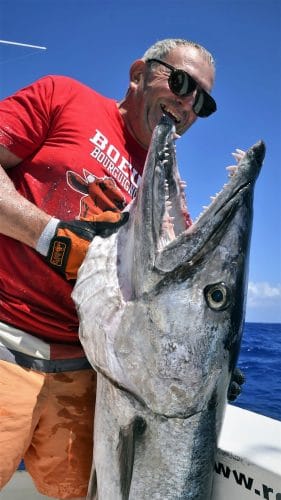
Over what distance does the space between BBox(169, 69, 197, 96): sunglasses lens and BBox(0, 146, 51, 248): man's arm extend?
1.13 m

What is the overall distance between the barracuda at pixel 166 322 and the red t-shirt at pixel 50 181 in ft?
1.35

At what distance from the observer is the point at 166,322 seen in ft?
5.67

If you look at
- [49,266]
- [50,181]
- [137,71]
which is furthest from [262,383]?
[50,181]

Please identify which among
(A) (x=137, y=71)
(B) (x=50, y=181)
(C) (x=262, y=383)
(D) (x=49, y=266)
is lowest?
(C) (x=262, y=383)

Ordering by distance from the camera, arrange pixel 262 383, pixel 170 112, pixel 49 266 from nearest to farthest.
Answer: pixel 49 266 → pixel 170 112 → pixel 262 383

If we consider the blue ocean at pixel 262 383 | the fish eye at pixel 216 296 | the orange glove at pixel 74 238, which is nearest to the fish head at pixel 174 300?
the fish eye at pixel 216 296

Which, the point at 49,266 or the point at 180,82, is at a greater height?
the point at 180,82

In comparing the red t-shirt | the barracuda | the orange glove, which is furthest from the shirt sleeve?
the barracuda

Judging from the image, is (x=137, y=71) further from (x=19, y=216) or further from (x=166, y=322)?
(x=166, y=322)

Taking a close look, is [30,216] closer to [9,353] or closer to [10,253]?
[10,253]

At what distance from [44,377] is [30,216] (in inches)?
33.1

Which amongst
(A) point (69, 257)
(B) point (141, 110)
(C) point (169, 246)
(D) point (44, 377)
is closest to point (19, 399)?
(D) point (44, 377)

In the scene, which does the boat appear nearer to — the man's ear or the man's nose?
the man's nose

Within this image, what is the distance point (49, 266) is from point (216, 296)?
0.89 m
